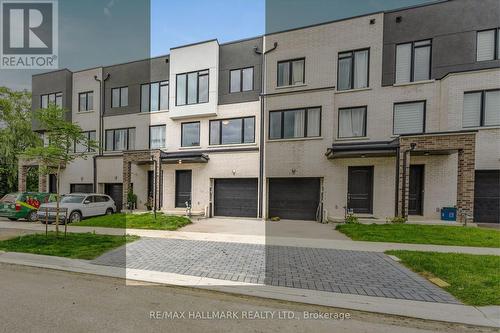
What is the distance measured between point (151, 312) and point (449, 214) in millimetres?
12935

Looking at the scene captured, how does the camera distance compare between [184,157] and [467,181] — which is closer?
[467,181]

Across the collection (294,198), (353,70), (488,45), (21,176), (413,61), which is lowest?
A: (294,198)

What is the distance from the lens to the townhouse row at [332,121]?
40.3 feet

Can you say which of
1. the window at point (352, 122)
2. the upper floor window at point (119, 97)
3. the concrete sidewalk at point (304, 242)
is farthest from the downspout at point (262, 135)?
the upper floor window at point (119, 97)

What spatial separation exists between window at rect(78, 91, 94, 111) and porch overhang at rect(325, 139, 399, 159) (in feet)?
62.0

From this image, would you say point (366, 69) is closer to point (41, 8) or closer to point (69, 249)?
point (69, 249)

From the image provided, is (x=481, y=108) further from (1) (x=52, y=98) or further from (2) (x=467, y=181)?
(1) (x=52, y=98)

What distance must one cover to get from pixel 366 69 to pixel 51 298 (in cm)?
1555

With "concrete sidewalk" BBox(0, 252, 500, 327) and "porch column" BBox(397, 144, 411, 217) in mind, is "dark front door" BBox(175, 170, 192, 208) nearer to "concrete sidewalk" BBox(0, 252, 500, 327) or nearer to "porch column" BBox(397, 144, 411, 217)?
"concrete sidewalk" BBox(0, 252, 500, 327)

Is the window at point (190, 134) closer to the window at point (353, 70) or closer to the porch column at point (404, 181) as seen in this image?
the window at point (353, 70)

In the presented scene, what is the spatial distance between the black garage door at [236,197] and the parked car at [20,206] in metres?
10.2

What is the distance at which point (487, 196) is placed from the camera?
12492mm

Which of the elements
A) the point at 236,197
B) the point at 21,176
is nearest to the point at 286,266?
the point at 236,197

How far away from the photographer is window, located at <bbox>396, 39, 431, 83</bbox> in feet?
43.4
